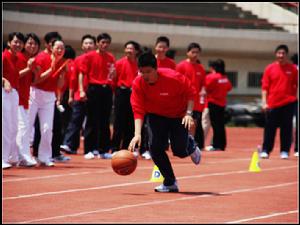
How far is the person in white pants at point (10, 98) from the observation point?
1653 centimetres

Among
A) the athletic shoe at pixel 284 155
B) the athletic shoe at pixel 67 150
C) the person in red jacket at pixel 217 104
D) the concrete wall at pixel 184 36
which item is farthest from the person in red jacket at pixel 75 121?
the concrete wall at pixel 184 36

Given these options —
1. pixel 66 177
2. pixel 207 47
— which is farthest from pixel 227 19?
pixel 66 177

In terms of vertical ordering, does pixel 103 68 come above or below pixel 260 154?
above

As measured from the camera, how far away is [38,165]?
17.6 m

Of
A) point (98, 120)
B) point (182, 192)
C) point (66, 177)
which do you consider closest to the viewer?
point (182, 192)

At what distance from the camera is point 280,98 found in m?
21.8

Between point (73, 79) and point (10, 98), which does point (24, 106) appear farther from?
point (73, 79)

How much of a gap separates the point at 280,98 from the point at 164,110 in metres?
8.16

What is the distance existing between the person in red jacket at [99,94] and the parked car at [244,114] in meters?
21.9

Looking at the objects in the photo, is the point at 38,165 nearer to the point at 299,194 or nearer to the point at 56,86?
the point at 56,86

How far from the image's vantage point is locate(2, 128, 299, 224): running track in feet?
37.6

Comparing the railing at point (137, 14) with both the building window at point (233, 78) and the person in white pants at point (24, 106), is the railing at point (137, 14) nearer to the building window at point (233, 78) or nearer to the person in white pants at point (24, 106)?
the building window at point (233, 78)

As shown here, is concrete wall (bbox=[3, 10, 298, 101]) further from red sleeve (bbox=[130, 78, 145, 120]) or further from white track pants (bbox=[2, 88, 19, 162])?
red sleeve (bbox=[130, 78, 145, 120])

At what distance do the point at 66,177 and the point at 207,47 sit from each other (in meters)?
34.6
